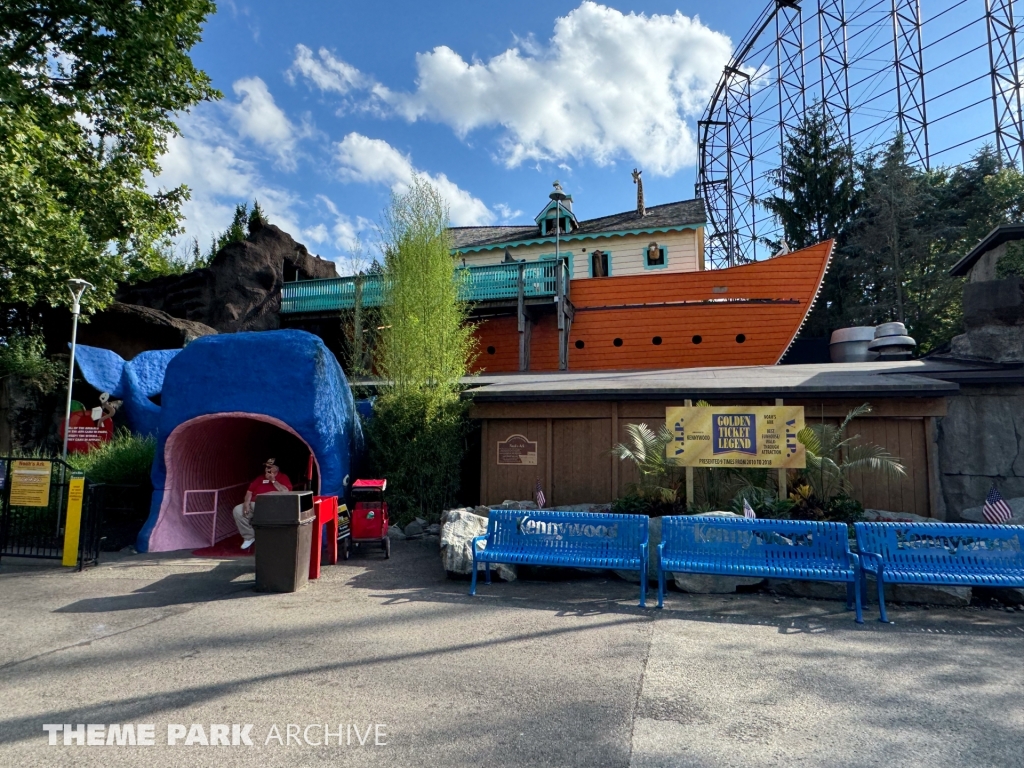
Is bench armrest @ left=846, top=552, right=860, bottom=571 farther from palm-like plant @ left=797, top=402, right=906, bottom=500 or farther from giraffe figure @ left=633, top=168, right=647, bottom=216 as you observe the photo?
giraffe figure @ left=633, top=168, right=647, bottom=216

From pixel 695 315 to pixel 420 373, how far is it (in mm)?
10168

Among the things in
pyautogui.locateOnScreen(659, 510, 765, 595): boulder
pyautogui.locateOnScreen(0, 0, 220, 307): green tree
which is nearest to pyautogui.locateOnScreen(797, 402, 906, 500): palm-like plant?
pyautogui.locateOnScreen(659, 510, 765, 595): boulder

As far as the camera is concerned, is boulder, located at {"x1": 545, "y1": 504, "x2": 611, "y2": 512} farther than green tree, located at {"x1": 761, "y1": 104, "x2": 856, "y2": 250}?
No

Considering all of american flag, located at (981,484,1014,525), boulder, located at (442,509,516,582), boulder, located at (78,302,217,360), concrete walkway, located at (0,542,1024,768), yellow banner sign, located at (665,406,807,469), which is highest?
boulder, located at (78,302,217,360)

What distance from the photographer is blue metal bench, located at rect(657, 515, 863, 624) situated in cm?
644

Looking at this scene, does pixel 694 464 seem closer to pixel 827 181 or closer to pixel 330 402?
pixel 330 402

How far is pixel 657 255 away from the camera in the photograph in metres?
23.0

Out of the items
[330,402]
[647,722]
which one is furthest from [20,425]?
[647,722]

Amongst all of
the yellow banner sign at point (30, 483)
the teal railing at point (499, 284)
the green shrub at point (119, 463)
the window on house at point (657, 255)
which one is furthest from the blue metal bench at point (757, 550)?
the window on house at point (657, 255)

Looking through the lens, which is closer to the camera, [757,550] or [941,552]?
[941,552]

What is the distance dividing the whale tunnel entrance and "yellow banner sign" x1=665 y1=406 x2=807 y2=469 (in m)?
5.95

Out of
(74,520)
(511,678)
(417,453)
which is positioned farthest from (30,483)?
(511,678)

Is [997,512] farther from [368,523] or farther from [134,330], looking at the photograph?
[134,330]

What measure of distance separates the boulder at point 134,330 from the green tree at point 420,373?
33.5 feet
